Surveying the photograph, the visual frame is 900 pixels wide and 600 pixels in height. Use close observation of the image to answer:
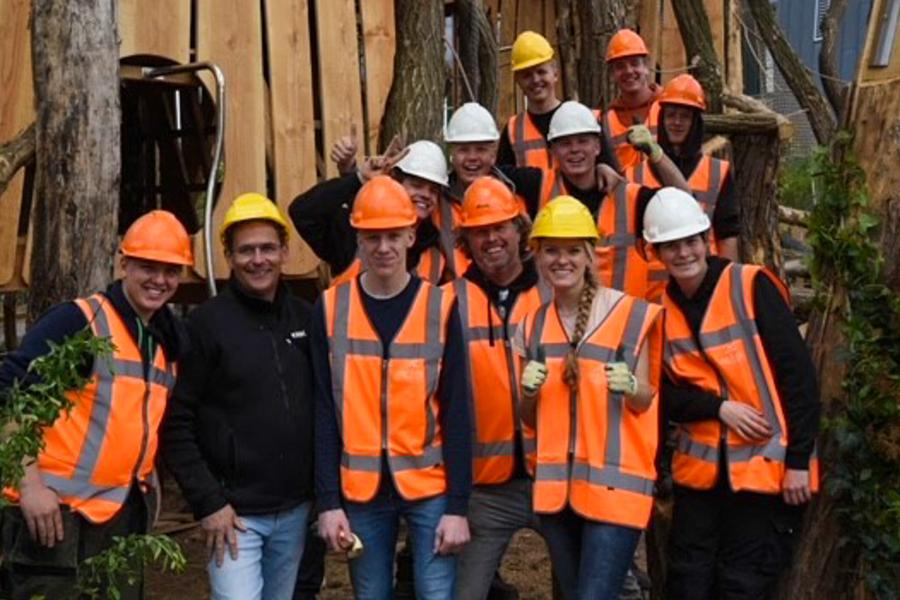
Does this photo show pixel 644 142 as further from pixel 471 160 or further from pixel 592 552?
pixel 592 552

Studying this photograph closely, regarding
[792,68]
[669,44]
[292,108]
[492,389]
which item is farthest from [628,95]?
[792,68]

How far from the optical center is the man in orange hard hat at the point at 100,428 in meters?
4.62

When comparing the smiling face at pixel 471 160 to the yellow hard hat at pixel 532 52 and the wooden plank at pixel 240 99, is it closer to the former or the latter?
the yellow hard hat at pixel 532 52

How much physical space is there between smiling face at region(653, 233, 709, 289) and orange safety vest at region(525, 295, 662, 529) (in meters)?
0.22

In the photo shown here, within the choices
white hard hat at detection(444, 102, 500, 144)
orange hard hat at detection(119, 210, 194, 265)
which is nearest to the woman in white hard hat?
white hard hat at detection(444, 102, 500, 144)

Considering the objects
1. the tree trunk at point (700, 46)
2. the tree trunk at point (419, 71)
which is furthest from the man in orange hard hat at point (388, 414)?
the tree trunk at point (700, 46)

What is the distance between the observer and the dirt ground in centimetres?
785

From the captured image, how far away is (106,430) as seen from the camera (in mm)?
4723

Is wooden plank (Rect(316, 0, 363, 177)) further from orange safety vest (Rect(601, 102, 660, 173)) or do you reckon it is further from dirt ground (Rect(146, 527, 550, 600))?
dirt ground (Rect(146, 527, 550, 600))

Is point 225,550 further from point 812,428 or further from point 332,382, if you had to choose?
point 812,428

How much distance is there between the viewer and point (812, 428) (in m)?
5.11

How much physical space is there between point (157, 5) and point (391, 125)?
1.67m

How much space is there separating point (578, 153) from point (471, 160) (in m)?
0.50

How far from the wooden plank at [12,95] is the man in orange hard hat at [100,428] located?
221cm
